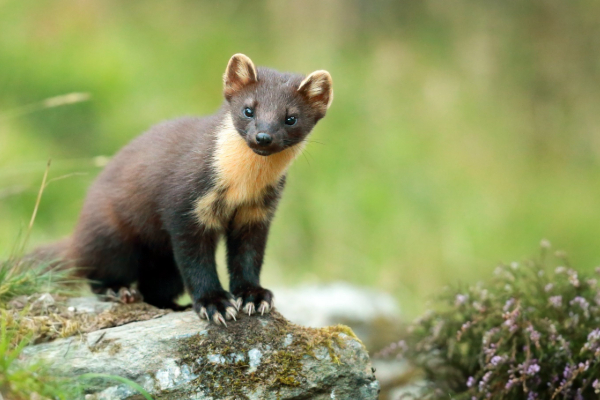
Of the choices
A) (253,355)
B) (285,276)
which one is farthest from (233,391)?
(285,276)

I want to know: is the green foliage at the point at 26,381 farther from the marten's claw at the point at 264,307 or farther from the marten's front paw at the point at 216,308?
the marten's claw at the point at 264,307

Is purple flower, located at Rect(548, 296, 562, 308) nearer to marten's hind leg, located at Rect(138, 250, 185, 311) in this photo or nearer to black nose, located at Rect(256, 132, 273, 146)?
black nose, located at Rect(256, 132, 273, 146)

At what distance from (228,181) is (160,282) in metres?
1.56

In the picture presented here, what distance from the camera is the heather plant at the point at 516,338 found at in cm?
535

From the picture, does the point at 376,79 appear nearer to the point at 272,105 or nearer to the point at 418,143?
the point at 418,143

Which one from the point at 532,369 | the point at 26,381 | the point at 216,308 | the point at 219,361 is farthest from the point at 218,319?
the point at 532,369

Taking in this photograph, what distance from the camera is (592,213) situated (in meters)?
12.8

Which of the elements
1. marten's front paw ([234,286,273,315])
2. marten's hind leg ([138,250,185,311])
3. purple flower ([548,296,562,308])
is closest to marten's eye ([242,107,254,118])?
marten's front paw ([234,286,273,315])

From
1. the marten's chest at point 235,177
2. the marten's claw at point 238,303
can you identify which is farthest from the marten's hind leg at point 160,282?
the marten's claw at point 238,303

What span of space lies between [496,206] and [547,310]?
689 centimetres

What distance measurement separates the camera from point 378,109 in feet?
42.4

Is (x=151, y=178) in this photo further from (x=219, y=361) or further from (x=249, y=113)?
(x=219, y=361)

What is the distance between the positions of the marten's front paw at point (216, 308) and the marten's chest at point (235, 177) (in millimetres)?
565

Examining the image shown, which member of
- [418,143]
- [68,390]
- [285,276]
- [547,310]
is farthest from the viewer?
[418,143]
